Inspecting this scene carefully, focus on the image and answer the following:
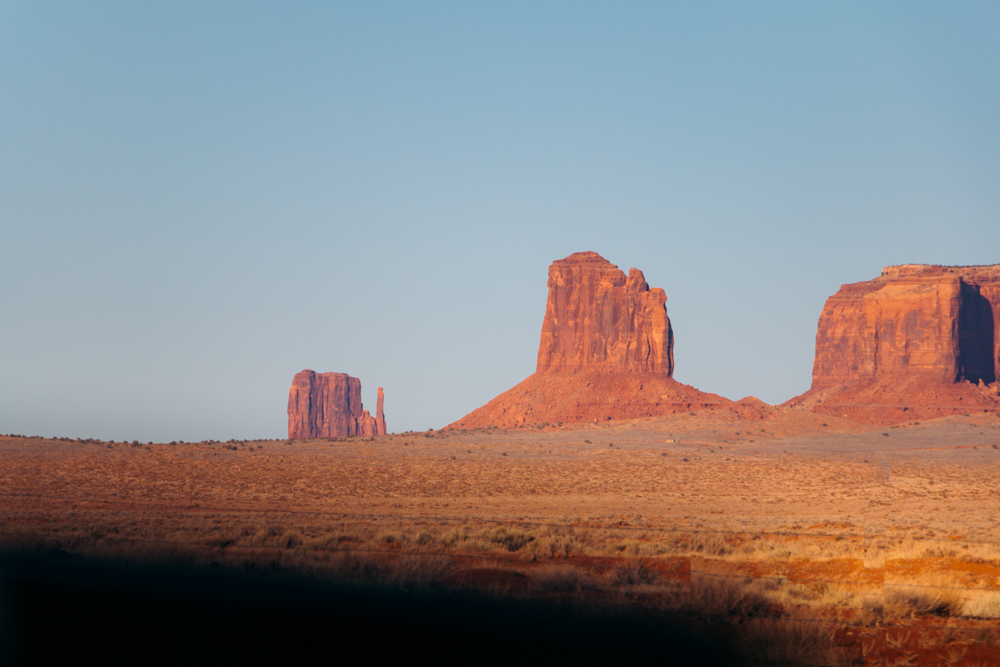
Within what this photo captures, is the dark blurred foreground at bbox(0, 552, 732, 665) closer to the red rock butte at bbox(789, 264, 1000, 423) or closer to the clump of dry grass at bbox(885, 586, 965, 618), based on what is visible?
the clump of dry grass at bbox(885, 586, 965, 618)

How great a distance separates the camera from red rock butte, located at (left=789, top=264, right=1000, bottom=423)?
316 feet

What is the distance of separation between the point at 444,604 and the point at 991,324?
116182 millimetres

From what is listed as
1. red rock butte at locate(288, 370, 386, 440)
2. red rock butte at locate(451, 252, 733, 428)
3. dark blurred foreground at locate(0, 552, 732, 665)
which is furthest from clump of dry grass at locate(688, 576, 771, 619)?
red rock butte at locate(288, 370, 386, 440)

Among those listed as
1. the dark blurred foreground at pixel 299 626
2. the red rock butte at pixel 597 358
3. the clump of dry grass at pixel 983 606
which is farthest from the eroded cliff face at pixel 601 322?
the dark blurred foreground at pixel 299 626

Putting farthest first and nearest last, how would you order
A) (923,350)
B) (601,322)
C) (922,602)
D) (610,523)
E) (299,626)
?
(601,322) < (923,350) < (610,523) < (922,602) < (299,626)

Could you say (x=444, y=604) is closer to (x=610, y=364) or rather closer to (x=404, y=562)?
(x=404, y=562)

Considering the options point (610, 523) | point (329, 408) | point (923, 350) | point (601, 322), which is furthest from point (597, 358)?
point (610, 523)

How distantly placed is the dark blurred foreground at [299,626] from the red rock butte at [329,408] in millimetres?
146160

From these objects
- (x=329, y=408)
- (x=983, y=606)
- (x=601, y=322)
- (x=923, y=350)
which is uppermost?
(x=601, y=322)

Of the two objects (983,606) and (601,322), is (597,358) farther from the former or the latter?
(983,606)

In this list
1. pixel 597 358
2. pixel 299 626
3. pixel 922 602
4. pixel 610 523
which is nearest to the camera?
pixel 299 626

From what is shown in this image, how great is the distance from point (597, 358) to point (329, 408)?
6674cm

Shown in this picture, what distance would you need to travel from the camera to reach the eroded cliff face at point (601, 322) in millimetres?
110562

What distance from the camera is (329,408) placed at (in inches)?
6447
